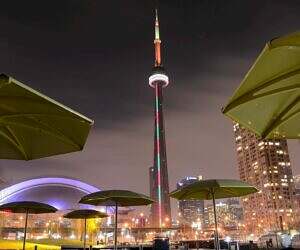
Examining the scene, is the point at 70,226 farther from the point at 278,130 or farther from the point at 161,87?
the point at 278,130

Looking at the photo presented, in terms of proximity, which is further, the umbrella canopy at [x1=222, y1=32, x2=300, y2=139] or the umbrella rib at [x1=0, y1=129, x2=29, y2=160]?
the umbrella rib at [x1=0, y1=129, x2=29, y2=160]

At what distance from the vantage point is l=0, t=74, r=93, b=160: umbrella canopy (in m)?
7.06

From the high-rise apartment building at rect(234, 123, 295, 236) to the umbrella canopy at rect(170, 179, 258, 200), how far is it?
12693cm

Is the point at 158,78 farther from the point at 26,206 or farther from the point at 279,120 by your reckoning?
the point at 279,120

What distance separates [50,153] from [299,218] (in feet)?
467

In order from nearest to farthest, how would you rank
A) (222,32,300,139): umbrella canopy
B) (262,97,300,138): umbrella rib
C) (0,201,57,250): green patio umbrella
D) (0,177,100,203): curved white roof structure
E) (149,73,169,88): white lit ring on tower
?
(222,32,300,139): umbrella canopy → (262,97,300,138): umbrella rib → (0,201,57,250): green patio umbrella → (0,177,100,203): curved white roof structure → (149,73,169,88): white lit ring on tower

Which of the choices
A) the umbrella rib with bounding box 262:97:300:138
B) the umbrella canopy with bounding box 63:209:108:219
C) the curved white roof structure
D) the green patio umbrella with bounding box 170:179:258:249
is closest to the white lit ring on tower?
the curved white roof structure

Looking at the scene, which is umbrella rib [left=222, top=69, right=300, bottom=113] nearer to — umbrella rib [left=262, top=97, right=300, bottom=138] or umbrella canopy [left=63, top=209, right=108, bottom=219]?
umbrella rib [left=262, top=97, right=300, bottom=138]

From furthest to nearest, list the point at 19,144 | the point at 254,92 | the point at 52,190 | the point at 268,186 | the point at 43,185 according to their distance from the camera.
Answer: the point at 268,186, the point at 52,190, the point at 43,185, the point at 19,144, the point at 254,92

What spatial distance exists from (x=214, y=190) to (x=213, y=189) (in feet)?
1.13

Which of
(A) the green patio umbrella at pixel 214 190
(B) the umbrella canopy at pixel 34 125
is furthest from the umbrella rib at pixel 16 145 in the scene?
(A) the green patio umbrella at pixel 214 190

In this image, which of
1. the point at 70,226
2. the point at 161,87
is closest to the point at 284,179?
the point at 161,87

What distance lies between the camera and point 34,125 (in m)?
8.93

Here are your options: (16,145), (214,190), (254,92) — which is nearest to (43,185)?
(214,190)
